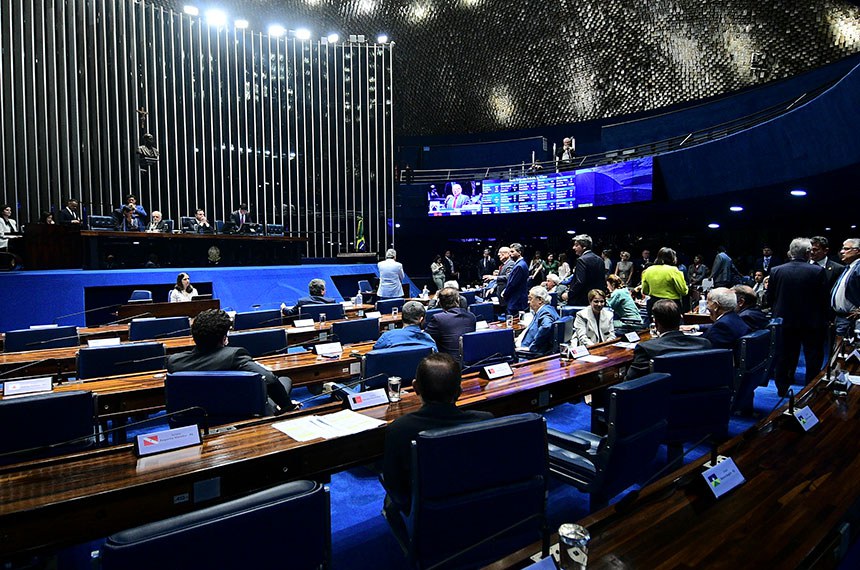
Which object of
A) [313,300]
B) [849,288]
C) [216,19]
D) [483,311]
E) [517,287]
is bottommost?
[483,311]

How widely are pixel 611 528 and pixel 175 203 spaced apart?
1431 cm

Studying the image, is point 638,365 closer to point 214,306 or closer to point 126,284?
point 214,306

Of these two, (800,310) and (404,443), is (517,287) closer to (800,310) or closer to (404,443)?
(800,310)

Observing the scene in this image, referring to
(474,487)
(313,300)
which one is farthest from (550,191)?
(474,487)

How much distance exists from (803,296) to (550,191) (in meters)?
9.49

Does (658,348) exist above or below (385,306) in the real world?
above

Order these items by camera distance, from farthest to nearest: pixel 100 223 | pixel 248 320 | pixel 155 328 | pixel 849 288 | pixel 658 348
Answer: pixel 100 223 → pixel 248 320 → pixel 155 328 → pixel 849 288 → pixel 658 348

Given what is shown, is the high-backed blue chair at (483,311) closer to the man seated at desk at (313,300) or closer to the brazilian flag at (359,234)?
the man seated at desk at (313,300)

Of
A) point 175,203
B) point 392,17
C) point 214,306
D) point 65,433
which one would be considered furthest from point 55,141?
point 65,433

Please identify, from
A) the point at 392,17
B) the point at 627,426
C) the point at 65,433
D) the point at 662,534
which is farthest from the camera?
the point at 392,17

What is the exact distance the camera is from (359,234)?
1527 cm

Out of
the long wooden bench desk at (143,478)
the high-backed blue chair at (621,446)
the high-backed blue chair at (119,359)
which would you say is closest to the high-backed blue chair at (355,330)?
the high-backed blue chair at (119,359)

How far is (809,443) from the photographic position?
177 centimetres

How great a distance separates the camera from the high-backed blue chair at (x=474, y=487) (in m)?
1.48
